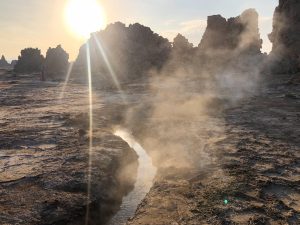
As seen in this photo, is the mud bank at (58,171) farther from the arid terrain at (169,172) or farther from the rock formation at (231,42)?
the rock formation at (231,42)

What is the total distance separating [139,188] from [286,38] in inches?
870

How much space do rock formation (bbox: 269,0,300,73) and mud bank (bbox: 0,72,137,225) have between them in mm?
17762

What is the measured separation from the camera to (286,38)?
26.1 meters

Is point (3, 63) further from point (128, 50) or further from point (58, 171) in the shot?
point (58, 171)

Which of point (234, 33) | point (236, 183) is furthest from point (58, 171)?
point (234, 33)

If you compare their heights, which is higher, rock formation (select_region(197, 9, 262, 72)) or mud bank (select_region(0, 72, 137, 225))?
rock formation (select_region(197, 9, 262, 72))

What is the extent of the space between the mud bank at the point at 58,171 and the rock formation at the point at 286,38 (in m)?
17.8

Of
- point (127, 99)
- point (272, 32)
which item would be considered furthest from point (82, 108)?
point (272, 32)

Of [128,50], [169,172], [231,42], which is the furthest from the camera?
[128,50]

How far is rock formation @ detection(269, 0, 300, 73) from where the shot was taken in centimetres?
2520

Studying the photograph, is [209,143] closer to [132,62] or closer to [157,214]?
Answer: [157,214]

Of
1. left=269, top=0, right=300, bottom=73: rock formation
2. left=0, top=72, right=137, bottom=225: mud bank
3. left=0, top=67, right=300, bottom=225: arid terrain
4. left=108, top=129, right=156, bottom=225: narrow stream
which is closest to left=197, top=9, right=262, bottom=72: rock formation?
left=269, top=0, right=300, bottom=73: rock formation

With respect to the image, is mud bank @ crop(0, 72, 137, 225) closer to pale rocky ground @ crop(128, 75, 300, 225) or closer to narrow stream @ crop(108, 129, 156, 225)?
narrow stream @ crop(108, 129, 156, 225)

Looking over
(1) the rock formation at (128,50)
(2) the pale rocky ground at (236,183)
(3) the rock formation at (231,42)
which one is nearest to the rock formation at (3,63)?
(1) the rock formation at (128,50)
